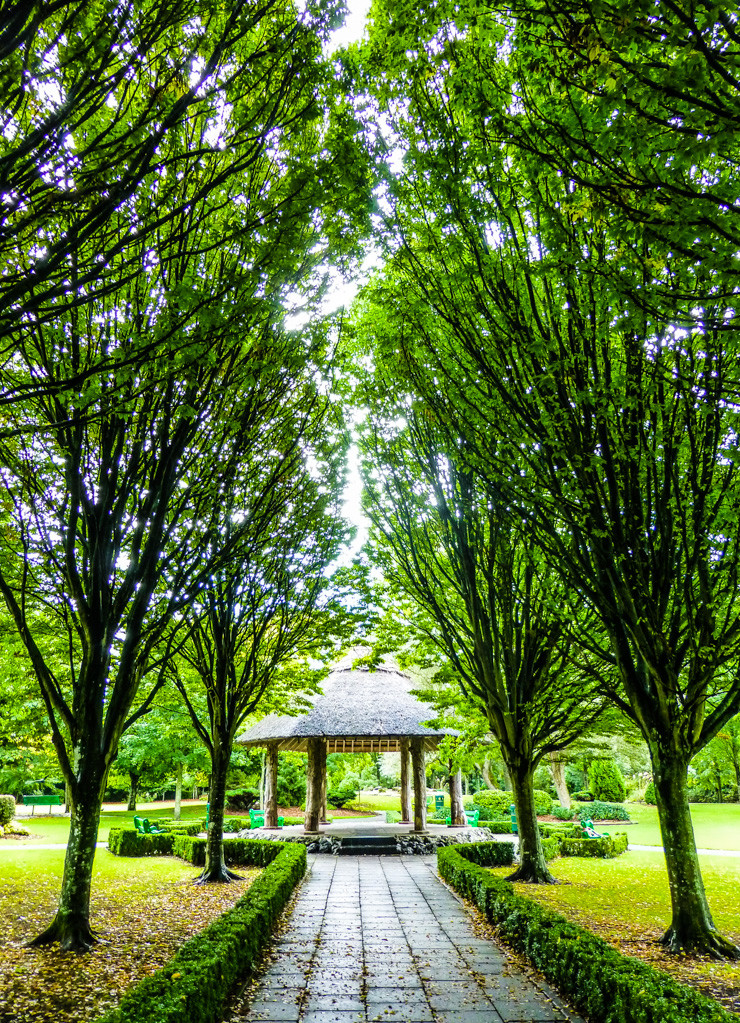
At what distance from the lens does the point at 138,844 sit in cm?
1642

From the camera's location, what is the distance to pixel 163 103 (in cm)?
443

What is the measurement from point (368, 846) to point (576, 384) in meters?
15.5

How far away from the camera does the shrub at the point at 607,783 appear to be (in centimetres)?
2955

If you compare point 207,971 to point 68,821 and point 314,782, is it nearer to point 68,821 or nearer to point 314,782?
point 314,782

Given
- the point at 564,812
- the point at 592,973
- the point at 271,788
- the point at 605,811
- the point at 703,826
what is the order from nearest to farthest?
1. the point at 592,973
2. the point at 271,788
3. the point at 703,826
4. the point at 564,812
5. the point at 605,811

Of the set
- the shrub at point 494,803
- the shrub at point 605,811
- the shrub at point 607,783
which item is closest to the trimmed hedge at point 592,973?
the shrub at point 494,803

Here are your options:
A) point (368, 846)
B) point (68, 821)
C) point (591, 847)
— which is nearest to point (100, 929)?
point (368, 846)

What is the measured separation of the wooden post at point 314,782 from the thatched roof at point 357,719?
0.55 m

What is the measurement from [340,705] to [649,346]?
15836mm

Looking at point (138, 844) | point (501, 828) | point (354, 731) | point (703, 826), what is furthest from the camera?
point (703, 826)

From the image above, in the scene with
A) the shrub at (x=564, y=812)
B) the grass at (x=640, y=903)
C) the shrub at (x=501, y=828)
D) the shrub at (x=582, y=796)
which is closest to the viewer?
the grass at (x=640, y=903)

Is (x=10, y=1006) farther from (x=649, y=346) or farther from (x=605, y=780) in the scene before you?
(x=605, y=780)

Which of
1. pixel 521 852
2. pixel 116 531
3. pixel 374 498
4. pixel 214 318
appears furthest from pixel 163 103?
pixel 521 852

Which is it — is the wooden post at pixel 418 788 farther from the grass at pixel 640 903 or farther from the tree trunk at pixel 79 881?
Result: the tree trunk at pixel 79 881
